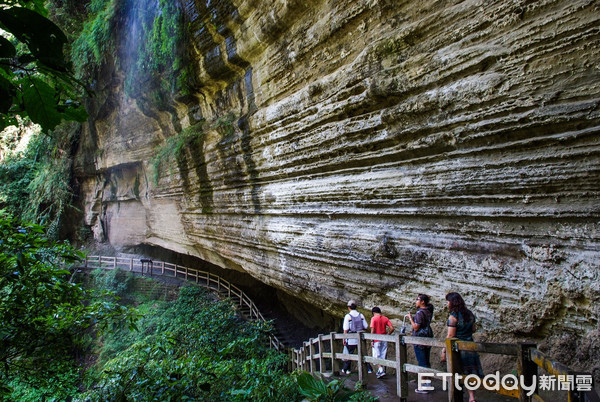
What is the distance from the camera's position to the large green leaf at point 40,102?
1254mm

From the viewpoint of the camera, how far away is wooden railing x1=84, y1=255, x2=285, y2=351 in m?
12.4

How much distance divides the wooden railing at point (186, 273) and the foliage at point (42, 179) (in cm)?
312

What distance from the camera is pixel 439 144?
424 centimetres

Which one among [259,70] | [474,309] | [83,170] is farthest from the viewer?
[83,170]

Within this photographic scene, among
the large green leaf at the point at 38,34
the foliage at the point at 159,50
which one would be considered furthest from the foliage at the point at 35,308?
the foliage at the point at 159,50

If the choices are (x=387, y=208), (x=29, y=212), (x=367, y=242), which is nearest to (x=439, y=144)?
(x=387, y=208)

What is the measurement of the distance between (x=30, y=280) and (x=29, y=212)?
739 inches

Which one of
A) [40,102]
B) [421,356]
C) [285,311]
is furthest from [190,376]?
[285,311]

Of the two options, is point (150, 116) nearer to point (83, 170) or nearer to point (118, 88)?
point (118, 88)

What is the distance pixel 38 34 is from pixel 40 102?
0.27m

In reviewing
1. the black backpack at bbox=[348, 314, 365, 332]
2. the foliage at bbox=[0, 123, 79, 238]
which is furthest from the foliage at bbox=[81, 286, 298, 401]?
the foliage at bbox=[0, 123, 79, 238]

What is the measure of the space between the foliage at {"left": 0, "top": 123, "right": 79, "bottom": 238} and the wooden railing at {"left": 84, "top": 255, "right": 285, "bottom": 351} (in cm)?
312

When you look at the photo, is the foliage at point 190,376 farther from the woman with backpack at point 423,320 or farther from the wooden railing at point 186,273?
the wooden railing at point 186,273

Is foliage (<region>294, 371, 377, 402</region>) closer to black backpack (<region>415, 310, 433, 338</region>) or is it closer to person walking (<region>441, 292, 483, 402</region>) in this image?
black backpack (<region>415, 310, 433, 338</region>)
